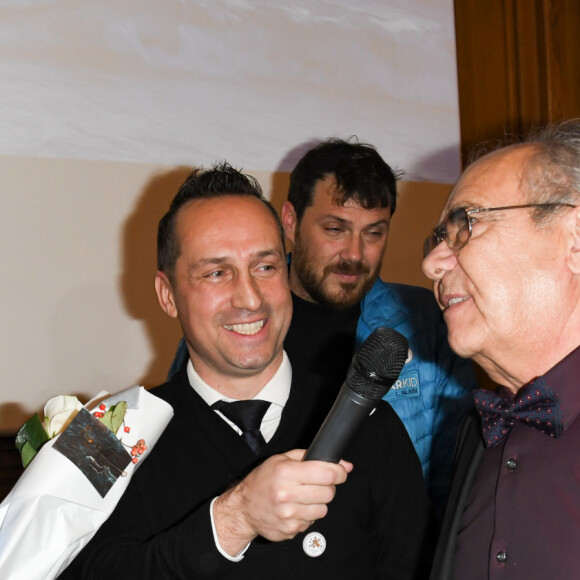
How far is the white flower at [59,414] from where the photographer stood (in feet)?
5.25

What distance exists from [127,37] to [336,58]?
93 centimetres

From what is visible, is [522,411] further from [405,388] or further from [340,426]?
→ [405,388]

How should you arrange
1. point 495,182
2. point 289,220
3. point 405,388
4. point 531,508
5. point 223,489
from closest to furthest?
point 531,508, point 495,182, point 223,489, point 405,388, point 289,220

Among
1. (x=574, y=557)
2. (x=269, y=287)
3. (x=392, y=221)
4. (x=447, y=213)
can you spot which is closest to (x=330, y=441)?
(x=574, y=557)

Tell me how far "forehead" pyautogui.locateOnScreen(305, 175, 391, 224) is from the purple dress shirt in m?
1.37

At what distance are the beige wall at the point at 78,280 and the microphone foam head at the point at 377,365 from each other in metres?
1.93

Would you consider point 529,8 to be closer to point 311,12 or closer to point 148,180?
point 311,12

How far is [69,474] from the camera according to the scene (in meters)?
1.50

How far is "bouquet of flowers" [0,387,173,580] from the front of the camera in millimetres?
1452

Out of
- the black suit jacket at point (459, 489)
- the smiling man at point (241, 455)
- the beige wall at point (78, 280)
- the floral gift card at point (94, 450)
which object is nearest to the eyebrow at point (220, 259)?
the smiling man at point (241, 455)

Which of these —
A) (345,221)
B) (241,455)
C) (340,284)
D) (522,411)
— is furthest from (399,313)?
(522,411)

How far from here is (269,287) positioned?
75.4 inches

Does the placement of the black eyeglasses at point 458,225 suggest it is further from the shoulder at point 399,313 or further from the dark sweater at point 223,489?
the shoulder at point 399,313

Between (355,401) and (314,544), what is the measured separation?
1.61ft
